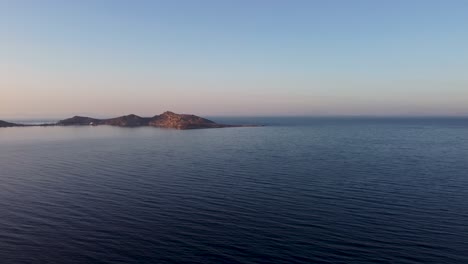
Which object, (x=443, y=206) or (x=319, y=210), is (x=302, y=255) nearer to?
(x=319, y=210)

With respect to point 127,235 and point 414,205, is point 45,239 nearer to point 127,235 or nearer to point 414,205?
point 127,235

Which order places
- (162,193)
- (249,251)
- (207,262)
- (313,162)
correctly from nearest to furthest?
(207,262)
(249,251)
(162,193)
(313,162)

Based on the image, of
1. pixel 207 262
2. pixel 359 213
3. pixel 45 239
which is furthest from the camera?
pixel 359 213

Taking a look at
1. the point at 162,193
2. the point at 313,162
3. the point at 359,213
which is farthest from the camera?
the point at 313,162

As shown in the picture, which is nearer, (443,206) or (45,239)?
(45,239)

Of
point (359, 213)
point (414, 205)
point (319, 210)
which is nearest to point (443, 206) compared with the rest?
point (414, 205)

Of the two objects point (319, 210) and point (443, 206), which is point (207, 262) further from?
point (443, 206)

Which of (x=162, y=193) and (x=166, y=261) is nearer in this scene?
(x=166, y=261)

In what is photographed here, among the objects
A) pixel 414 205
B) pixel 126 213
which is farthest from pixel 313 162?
pixel 126 213

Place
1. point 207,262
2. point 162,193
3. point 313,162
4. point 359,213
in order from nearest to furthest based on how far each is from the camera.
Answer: point 207,262 < point 359,213 < point 162,193 < point 313,162
